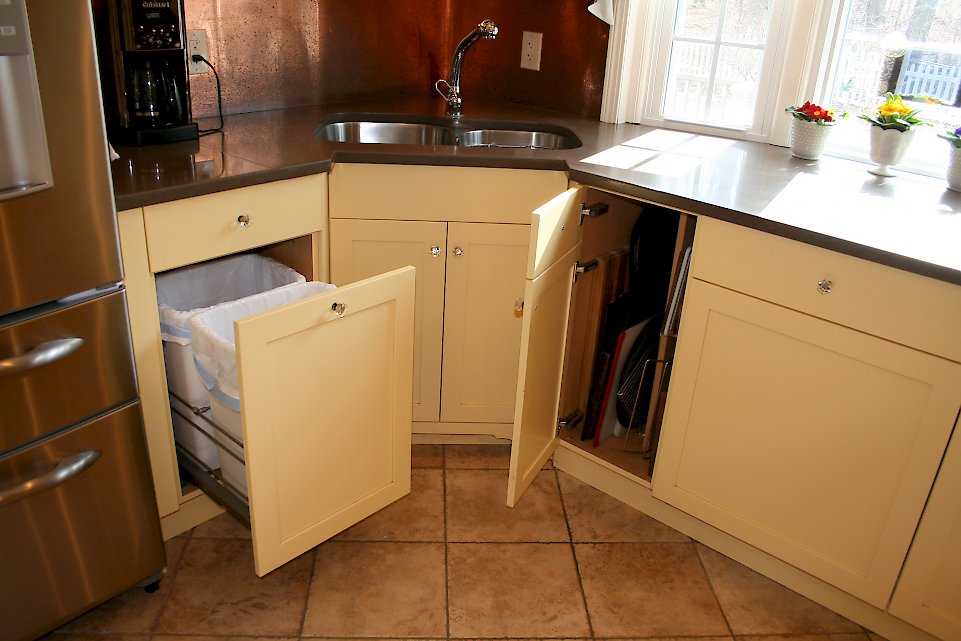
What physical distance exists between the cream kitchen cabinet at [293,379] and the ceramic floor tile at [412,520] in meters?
0.19

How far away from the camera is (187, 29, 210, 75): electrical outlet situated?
2223 mm

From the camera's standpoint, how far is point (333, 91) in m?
2.61

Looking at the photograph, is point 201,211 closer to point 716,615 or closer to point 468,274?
point 468,274

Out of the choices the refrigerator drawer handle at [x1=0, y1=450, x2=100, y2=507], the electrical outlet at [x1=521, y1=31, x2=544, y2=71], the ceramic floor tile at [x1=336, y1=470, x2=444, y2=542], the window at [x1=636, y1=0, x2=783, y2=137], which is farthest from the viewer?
the electrical outlet at [x1=521, y1=31, x2=544, y2=71]

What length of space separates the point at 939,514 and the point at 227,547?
5.00 ft

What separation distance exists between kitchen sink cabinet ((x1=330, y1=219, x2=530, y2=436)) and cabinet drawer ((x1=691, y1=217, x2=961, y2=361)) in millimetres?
542

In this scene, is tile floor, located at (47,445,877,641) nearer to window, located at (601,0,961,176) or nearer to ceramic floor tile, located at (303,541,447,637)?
ceramic floor tile, located at (303,541,447,637)

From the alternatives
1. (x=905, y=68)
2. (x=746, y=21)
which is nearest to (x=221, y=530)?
(x=746, y=21)

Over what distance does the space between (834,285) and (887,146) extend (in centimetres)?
61

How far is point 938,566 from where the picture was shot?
1608 millimetres

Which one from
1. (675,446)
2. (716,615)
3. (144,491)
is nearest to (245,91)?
(144,491)

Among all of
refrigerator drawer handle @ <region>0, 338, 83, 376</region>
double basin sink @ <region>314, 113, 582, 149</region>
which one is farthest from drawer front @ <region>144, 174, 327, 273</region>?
double basin sink @ <region>314, 113, 582, 149</region>

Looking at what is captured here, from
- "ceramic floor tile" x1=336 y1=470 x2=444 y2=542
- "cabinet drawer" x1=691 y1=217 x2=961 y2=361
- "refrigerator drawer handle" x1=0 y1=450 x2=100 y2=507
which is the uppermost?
"cabinet drawer" x1=691 y1=217 x2=961 y2=361

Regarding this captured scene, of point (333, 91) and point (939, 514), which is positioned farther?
point (333, 91)
